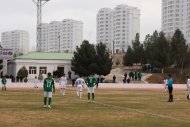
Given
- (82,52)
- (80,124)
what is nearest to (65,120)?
(80,124)

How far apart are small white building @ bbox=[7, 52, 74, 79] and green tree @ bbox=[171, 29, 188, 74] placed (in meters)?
22.7

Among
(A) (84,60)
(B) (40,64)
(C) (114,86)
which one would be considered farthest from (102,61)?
(C) (114,86)

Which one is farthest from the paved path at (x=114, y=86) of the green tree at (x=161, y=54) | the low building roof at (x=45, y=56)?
the low building roof at (x=45, y=56)

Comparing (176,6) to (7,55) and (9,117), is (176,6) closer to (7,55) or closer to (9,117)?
(7,55)

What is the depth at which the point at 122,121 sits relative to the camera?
59.7ft

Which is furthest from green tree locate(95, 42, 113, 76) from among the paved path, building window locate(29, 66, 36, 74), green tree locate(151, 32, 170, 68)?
the paved path

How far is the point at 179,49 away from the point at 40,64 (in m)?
29.8

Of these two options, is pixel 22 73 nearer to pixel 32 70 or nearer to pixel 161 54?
pixel 32 70

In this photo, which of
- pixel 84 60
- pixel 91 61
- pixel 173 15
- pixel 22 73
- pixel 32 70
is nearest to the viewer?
pixel 22 73

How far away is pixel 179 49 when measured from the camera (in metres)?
91.5

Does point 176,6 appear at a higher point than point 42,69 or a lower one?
higher

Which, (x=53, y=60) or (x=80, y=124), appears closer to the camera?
(x=80, y=124)

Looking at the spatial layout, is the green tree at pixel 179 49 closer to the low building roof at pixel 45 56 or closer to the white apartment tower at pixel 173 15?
the low building roof at pixel 45 56

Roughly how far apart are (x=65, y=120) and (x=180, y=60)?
77.8 meters
